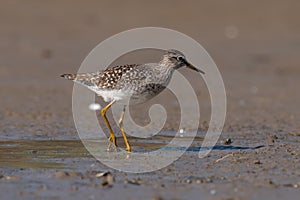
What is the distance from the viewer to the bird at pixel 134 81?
9.70 m

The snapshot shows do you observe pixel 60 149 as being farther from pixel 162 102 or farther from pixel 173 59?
pixel 162 102

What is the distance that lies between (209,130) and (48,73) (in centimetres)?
624

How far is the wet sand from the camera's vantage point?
7.64 meters

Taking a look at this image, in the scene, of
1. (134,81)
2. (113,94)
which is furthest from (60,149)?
(134,81)

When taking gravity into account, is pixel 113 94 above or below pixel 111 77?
below

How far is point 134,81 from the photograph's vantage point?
383 inches

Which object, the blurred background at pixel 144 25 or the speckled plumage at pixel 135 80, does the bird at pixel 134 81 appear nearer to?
the speckled plumage at pixel 135 80

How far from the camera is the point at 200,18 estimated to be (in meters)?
21.8

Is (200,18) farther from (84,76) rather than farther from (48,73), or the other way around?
(84,76)

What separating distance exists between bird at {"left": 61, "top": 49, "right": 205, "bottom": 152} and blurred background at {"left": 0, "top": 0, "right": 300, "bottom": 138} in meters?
1.23

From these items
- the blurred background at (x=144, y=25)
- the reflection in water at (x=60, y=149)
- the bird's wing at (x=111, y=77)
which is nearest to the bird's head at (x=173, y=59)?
the bird's wing at (x=111, y=77)

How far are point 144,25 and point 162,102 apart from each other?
7.05 metres

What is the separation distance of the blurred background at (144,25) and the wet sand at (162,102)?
0.03 m

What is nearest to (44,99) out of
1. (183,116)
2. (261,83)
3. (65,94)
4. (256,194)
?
(65,94)
